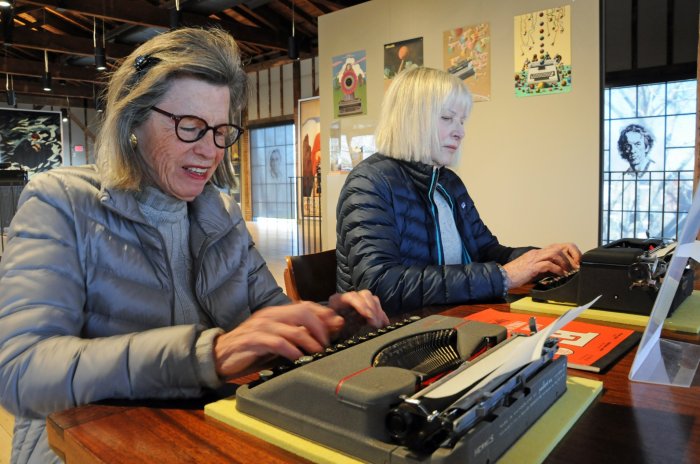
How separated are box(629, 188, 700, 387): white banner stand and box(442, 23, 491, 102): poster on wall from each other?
3884 mm

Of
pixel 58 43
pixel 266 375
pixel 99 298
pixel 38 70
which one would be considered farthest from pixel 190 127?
pixel 38 70

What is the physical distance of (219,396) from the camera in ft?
2.74

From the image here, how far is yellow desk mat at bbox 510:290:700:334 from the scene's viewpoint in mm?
1193

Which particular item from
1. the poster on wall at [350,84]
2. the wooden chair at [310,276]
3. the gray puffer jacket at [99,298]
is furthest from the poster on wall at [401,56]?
the gray puffer jacket at [99,298]

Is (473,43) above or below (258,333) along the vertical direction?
above

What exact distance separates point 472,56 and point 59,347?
14.7 ft

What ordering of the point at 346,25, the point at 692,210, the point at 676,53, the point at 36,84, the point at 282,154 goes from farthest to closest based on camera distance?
the point at 36,84, the point at 282,154, the point at 676,53, the point at 346,25, the point at 692,210

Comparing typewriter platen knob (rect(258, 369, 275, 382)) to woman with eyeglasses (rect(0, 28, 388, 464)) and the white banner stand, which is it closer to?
woman with eyeglasses (rect(0, 28, 388, 464))

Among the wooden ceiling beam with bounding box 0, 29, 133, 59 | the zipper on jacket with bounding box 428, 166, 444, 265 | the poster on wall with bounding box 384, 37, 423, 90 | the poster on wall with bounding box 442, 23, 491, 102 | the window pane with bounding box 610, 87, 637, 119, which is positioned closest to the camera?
the zipper on jacket with bounding box 428, 166, 444, 265

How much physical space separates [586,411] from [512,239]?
4.10 m

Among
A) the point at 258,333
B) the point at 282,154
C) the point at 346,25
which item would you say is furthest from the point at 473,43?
the point at 282,154

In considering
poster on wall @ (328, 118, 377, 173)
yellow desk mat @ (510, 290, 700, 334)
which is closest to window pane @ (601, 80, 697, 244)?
poster on wall @ (328, 118, 377, 173)

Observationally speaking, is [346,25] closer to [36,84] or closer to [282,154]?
[282,154]

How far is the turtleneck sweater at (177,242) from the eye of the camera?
124cm
